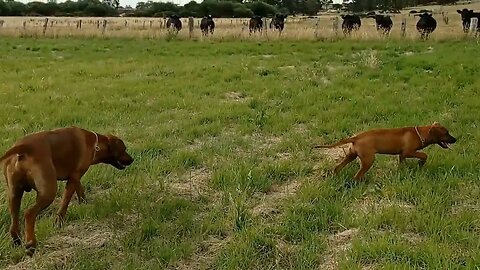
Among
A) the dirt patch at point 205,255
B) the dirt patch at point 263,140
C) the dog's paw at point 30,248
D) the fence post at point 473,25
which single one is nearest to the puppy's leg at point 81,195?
the dog's paw at point 30,248

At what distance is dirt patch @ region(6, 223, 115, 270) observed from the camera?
11.5 feet

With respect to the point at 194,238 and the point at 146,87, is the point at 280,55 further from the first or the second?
the point at 194,238

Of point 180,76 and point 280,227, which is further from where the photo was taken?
point 180,76

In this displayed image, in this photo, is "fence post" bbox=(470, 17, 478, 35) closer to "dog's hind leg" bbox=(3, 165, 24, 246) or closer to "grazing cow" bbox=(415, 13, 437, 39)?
"grazing cow" bbox=(415, 13, 437, 39)

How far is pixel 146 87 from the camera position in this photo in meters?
10.0

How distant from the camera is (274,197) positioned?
4773mm

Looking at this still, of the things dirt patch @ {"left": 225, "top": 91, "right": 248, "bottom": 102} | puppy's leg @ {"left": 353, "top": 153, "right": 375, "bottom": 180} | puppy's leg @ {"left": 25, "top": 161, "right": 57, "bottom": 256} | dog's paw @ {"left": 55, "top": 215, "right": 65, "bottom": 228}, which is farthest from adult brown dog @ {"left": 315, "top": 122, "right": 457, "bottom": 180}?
dirt patch @ {"left": 225, "top": 91, "right": 248, "bottom": 102}

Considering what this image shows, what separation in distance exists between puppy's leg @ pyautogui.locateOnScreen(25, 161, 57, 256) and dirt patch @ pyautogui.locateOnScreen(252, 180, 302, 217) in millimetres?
1656

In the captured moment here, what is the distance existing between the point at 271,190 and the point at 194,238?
1.25 m

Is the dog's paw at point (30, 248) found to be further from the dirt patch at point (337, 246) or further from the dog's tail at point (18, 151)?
the dirt patch at point (337, 246)

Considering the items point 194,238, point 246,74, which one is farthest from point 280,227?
point 246,74

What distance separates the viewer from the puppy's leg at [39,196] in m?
3.62

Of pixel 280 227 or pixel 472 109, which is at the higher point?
pixel 472 109

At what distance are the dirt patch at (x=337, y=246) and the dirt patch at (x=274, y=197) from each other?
67 centimetres
